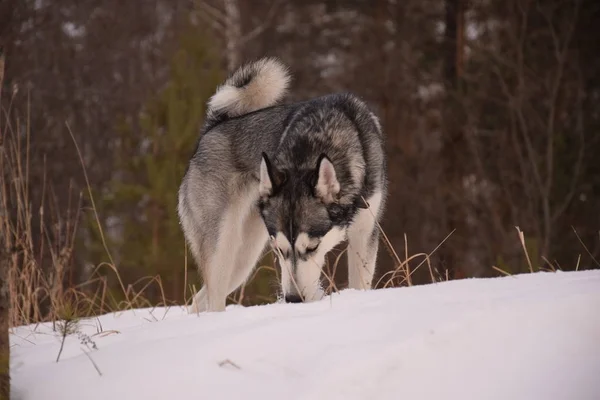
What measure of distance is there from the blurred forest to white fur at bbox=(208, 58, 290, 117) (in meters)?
4.42

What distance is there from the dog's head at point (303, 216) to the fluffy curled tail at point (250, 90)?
44.4 inches

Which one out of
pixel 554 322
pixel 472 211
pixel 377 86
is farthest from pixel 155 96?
pixel 554 322

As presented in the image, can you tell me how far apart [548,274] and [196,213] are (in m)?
2.77

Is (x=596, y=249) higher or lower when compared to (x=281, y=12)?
lower

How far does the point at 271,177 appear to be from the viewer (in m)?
Answer: 4.55

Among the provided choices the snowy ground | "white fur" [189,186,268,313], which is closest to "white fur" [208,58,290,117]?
"white fur" [189,186,268,313]

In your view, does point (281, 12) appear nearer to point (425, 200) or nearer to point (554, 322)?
point (425, 200)

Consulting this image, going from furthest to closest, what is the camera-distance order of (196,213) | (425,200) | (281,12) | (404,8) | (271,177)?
(281,12) → (404,8) → (425,200) → (196,213) → (271,177)

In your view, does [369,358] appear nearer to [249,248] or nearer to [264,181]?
[264,181]

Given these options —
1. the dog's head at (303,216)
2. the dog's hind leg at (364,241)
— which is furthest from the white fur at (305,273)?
the dog's hind leg at (364,241)

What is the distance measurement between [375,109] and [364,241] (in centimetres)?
928

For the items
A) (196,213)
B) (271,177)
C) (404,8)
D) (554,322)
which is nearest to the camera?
(554,322)

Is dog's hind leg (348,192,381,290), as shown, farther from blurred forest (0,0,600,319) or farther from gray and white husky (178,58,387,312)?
blurred forest (0,0,600,319)

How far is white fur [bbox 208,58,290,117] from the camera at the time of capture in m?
5.53
